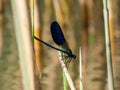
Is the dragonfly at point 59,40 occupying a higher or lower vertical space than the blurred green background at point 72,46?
lower

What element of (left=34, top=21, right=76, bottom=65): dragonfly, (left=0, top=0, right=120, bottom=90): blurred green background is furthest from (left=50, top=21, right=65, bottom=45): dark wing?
(left=0, top=0, right=120, bottom=90): blurred green background

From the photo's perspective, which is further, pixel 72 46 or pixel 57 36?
pixel 72 46

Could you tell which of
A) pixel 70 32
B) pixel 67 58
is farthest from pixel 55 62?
pixel 67 58

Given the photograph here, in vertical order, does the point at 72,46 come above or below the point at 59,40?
above

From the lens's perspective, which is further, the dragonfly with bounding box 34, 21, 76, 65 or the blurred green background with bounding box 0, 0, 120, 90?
the blurred green background with bounding box 0, 0, 120, 90

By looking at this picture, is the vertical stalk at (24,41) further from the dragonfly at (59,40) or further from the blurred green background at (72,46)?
the blurred green background at (72,46)

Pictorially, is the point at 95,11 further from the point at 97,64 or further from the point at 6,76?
the point at 6,76

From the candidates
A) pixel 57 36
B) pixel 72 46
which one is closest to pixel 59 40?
pixel 57 36

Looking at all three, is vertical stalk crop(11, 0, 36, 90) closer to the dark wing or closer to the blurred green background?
the dark wing

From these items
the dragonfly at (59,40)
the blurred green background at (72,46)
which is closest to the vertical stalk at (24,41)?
the dragonfly at (59,40)

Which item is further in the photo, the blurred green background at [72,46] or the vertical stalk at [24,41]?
the blurred green background at [72,46]

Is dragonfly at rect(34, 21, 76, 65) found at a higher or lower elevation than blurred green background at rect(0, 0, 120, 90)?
lower

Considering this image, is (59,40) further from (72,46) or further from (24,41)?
(72,46)
